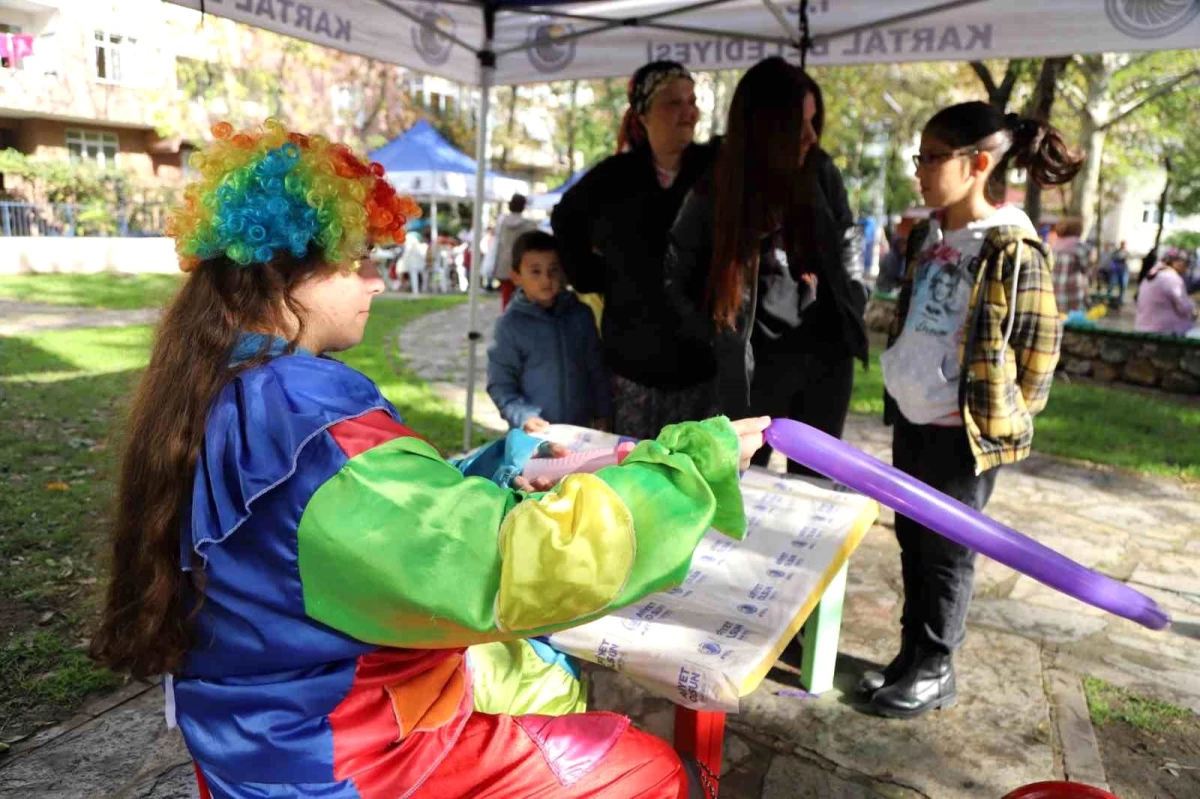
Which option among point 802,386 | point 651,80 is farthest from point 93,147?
point 802,386

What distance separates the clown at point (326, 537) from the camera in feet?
3.93

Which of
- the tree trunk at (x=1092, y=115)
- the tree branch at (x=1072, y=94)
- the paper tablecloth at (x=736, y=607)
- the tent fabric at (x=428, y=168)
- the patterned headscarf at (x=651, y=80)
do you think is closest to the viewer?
the paper tablecloth at (x=736, y=607)

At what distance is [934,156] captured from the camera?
2.47 m

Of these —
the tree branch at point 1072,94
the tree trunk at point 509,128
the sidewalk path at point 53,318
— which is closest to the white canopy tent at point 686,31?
the sidewalk path at point 53,318

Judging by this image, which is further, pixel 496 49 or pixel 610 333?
pixel 496 49

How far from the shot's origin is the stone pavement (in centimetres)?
241

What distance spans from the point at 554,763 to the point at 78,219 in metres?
9.03

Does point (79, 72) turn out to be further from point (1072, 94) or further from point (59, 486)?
point (1072, 94)

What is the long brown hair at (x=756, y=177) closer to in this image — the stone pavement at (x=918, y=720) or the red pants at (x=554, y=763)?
the stone pavement at (x=918, y=720)

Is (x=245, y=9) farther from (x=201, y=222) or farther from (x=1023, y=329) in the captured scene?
(x=1023, y=329)

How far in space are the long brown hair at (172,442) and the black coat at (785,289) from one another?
1.69 m

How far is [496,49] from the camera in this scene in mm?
4703

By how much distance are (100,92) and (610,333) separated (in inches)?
187

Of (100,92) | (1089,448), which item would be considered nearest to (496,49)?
(100,92)
